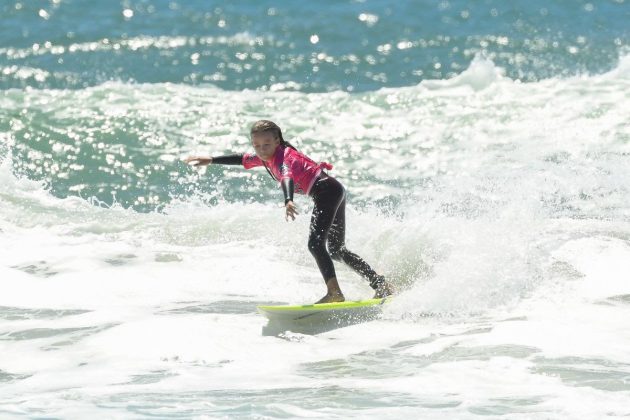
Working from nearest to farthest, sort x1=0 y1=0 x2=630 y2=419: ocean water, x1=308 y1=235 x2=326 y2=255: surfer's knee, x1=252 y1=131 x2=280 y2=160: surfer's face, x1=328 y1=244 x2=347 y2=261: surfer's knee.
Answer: x1=0 y1=0 x2=630 y2=419: ocean water → x1=252 y1=131 x2=280 y2=160: surfer's face → x1=308 y1=235 x2=326 y2=255: surfer's knee → x1=328 y1=244 x2=347 y2=261: surfer's knee

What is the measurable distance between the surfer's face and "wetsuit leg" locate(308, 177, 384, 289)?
17.9 inches

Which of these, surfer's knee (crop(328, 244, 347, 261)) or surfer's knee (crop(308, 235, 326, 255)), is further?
surfer's knee (crop(328, 244, 347, 261))

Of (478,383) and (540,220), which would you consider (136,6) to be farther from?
(478,383)

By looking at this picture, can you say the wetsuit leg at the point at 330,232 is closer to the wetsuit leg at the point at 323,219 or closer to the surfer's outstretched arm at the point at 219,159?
the wetsuit leg at the point at 323,219

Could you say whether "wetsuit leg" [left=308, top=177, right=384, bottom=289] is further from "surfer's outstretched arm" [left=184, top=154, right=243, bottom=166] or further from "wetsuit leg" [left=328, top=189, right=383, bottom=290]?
"surfer's outstretched arm" [left=184, top=154, right=243, bottom=166]

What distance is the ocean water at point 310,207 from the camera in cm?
630

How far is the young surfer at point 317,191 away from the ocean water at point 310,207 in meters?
0.46

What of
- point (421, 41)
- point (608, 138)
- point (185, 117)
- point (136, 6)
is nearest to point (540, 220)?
point (608, 138)

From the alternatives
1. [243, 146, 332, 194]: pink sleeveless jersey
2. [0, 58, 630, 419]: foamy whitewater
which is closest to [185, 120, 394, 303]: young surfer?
[243, 146, 332, 194]: pink sleeveless jersey

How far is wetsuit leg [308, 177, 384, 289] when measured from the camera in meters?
7.70

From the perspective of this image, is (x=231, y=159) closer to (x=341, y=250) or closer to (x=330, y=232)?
(x=330, y=232)

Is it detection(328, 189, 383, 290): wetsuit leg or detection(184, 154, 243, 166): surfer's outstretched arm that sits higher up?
detection(184, 154, 243, 166): surfer's outstretched arm

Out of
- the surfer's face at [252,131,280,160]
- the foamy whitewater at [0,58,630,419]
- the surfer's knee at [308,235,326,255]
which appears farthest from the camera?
the surfer's knee at [308,235,326,255]

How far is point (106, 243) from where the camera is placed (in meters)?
10.2
